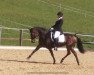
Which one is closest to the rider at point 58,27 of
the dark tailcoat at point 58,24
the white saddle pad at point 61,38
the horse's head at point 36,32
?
the dark tailcoat at point 58,24

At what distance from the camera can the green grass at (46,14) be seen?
42641 millimetres

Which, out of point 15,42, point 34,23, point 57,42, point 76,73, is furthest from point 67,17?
point 76,73

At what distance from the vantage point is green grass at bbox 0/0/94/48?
140 ft

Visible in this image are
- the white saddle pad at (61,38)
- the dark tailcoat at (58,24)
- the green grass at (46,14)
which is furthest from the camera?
the green grass at (46,14)

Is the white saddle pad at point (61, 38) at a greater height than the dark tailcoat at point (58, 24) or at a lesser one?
lesser

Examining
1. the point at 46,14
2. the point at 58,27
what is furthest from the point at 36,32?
the point at 46,14

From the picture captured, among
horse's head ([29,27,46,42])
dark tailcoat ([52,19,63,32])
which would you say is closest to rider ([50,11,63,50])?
dark tailcoat ([52,19,63,32])

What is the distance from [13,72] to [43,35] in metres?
4.20

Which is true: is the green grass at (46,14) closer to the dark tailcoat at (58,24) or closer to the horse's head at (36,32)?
the horse's head at (36,32)

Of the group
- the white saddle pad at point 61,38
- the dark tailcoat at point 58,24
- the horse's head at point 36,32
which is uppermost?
the dark tailcoat at point 58,24

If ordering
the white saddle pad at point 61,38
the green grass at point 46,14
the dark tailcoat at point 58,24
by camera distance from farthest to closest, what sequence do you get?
the green grass at point 46,14 → the white saddle pad at point 61,38 → the dark tailcoat at point 58,24

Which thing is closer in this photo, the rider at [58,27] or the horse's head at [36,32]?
the rider at [58,27]

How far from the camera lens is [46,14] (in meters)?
48.0

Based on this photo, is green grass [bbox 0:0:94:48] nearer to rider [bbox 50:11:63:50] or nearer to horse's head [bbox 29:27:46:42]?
horse's head [bbox 29:27:46:42]
